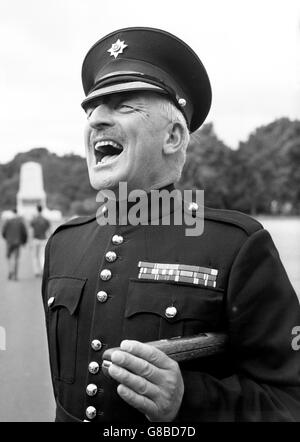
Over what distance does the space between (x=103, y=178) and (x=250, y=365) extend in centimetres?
58

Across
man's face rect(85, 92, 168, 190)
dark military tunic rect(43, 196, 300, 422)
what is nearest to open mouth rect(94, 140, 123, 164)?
man's face rect(85, 92, 168, 190)

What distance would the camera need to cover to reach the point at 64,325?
4.83 ft

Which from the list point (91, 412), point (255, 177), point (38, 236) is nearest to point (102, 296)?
point (91, 412)

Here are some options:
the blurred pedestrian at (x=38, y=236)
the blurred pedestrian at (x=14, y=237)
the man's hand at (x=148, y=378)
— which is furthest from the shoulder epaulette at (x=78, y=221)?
the blurred pedestrian at (x=38, y=236)

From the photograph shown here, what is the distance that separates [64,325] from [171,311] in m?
0.31

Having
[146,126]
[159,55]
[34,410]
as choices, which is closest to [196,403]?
[146,126]

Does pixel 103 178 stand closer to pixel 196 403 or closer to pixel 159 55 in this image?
pixel 159 55

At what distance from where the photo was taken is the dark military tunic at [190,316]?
1.27 m

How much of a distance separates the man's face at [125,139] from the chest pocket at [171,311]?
289 mm

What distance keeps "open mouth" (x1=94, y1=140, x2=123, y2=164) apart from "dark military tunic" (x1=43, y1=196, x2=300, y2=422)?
215mm

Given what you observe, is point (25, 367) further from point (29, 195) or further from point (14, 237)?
point (29, 195)

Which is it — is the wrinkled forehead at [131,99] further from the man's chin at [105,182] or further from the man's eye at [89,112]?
the man's chin at [105,182]

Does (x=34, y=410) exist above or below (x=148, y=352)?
below

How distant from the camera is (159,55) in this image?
1.53 m
